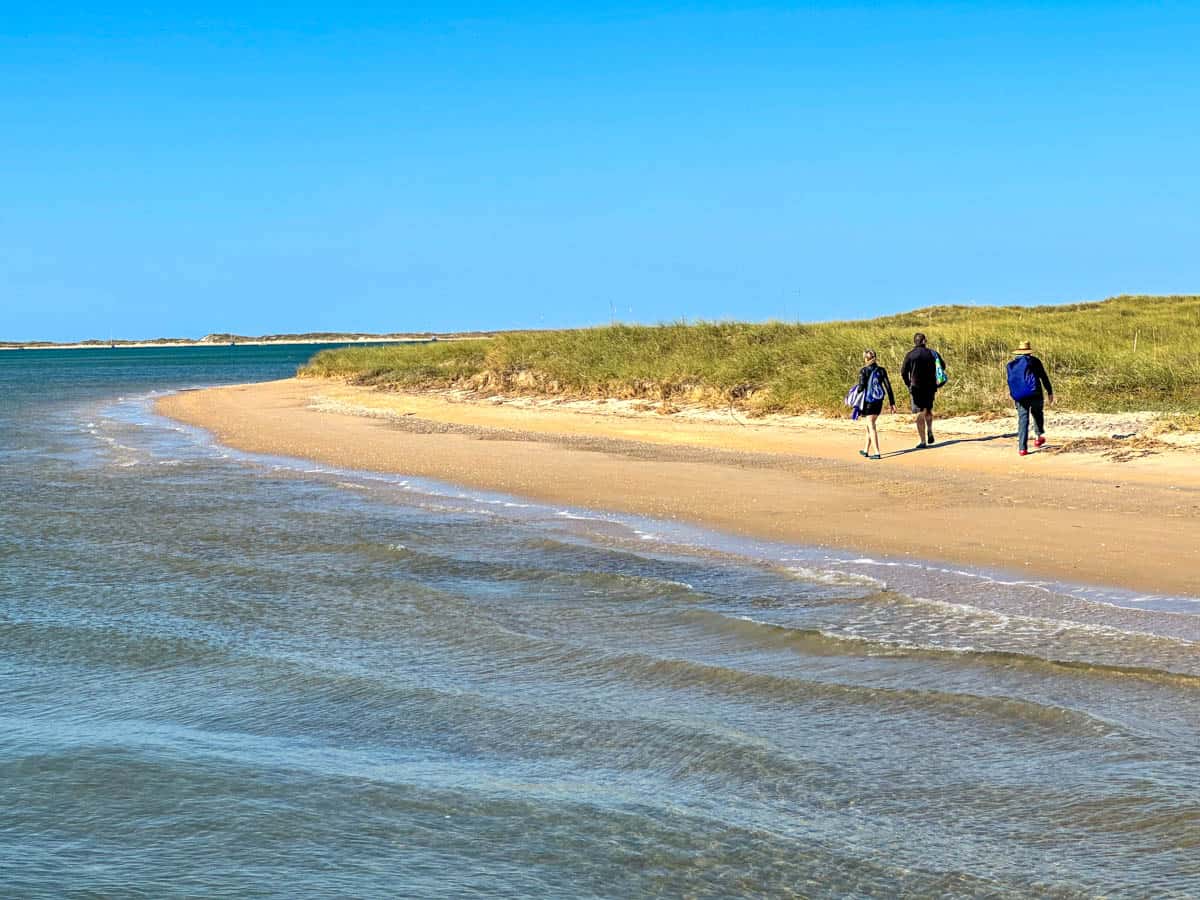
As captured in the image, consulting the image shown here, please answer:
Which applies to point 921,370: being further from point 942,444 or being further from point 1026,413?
point 1026,413

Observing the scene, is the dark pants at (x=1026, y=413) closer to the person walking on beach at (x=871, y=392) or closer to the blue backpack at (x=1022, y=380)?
the blue backpack at (x=1022, y=380)

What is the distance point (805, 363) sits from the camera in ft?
85.9

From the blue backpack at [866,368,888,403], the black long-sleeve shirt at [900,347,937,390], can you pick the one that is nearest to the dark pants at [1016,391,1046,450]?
the black long-sleeve shirt at [900,347,937,390]

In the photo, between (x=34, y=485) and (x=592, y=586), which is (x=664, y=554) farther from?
(x=34, y=485)

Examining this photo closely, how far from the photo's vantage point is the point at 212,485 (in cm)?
1706

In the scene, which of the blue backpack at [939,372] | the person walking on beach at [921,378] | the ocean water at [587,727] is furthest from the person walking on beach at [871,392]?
the ocean water at [587,727]

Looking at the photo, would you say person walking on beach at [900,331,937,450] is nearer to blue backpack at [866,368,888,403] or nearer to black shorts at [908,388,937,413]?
black shorts at [908,388,937,413]

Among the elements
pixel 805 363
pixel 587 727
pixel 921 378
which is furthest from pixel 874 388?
pixel 587 727

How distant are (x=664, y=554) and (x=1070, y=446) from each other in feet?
26.7

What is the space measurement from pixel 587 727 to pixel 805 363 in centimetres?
2076

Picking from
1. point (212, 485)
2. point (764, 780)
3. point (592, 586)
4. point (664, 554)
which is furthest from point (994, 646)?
point (212, 485)

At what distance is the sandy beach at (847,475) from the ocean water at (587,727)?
1108 millimetres

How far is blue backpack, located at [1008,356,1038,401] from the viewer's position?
16.5 metres

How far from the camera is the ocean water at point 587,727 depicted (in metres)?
4.48
